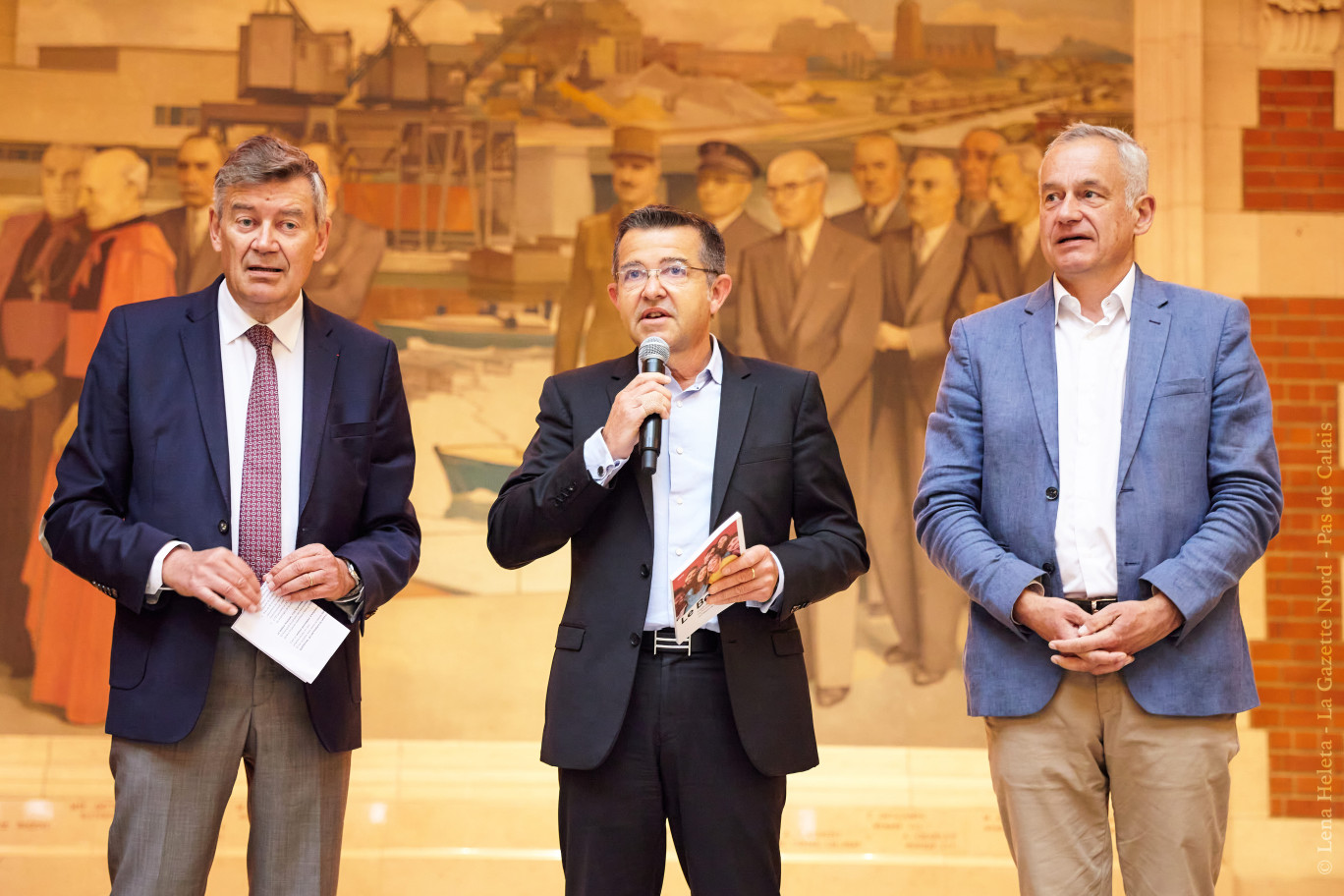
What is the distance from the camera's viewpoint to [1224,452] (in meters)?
2.28

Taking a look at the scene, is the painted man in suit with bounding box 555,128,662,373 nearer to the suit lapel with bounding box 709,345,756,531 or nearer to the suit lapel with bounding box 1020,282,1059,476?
the suit lapel with bounding box 709,345,756,531

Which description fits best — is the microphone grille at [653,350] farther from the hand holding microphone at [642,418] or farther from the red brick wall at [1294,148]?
the red brick wall at [1294,148]

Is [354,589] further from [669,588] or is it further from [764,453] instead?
[764,453]

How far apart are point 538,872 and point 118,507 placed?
2.87m

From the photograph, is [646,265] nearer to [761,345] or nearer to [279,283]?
[279,283]

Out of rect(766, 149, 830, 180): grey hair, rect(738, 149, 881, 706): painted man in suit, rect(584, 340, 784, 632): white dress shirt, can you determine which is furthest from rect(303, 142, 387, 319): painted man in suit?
rect(584, 340, 784, 632): white dress shirt

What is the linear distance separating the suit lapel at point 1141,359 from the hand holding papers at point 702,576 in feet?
2.61

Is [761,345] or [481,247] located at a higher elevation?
[481,247]

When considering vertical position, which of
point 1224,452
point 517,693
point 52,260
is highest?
point 52,260

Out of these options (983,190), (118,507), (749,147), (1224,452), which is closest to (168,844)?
(118,507)

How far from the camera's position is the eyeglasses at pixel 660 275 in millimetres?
2416

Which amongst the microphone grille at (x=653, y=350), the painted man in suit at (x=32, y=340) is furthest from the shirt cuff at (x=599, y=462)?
the painted man in suit at (x=32, y=340)

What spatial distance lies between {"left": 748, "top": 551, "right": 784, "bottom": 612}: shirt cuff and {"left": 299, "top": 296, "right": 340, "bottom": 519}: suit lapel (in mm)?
933

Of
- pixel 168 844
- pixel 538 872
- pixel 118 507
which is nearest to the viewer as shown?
pixel 168 844
